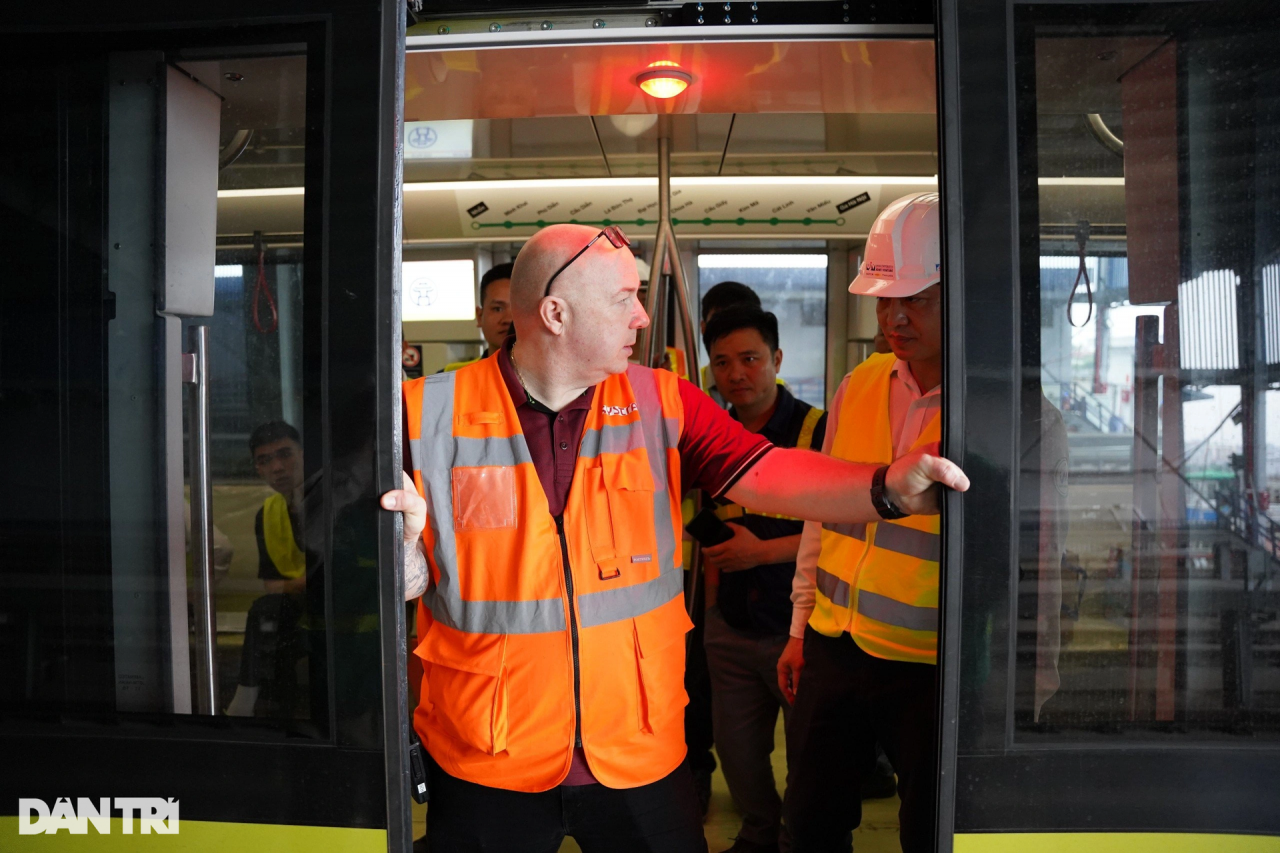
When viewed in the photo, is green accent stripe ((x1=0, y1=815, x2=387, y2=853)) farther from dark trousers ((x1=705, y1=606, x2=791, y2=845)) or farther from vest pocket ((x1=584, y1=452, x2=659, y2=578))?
dark trousers ((x1=705, y1=606, x2=791, y2=845))

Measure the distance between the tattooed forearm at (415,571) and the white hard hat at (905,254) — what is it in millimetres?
1150

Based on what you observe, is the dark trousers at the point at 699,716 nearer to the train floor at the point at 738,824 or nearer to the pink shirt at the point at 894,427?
the train floor at the point at 738,824

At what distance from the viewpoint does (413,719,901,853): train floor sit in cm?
349

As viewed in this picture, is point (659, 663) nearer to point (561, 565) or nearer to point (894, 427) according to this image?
point (561, 565)

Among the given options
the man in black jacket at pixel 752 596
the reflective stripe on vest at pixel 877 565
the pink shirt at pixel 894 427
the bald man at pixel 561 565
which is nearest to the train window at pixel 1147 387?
the bald man at pixel 561 565

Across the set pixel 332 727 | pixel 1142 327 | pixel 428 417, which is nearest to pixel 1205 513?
pixel 1142 327

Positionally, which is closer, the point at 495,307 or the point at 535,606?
the point at 535,606

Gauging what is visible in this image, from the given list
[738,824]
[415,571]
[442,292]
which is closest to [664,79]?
[415,571]

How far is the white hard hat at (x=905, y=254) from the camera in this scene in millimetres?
2244

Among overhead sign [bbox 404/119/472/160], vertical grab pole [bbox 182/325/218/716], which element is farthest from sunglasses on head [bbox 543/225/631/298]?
overhead sign [bbox 404/119/472/160]

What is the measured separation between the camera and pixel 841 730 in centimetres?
238

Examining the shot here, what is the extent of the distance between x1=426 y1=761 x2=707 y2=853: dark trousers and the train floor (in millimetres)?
1614

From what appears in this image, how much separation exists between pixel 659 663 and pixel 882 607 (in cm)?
60

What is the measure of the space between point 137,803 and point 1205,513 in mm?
1958
